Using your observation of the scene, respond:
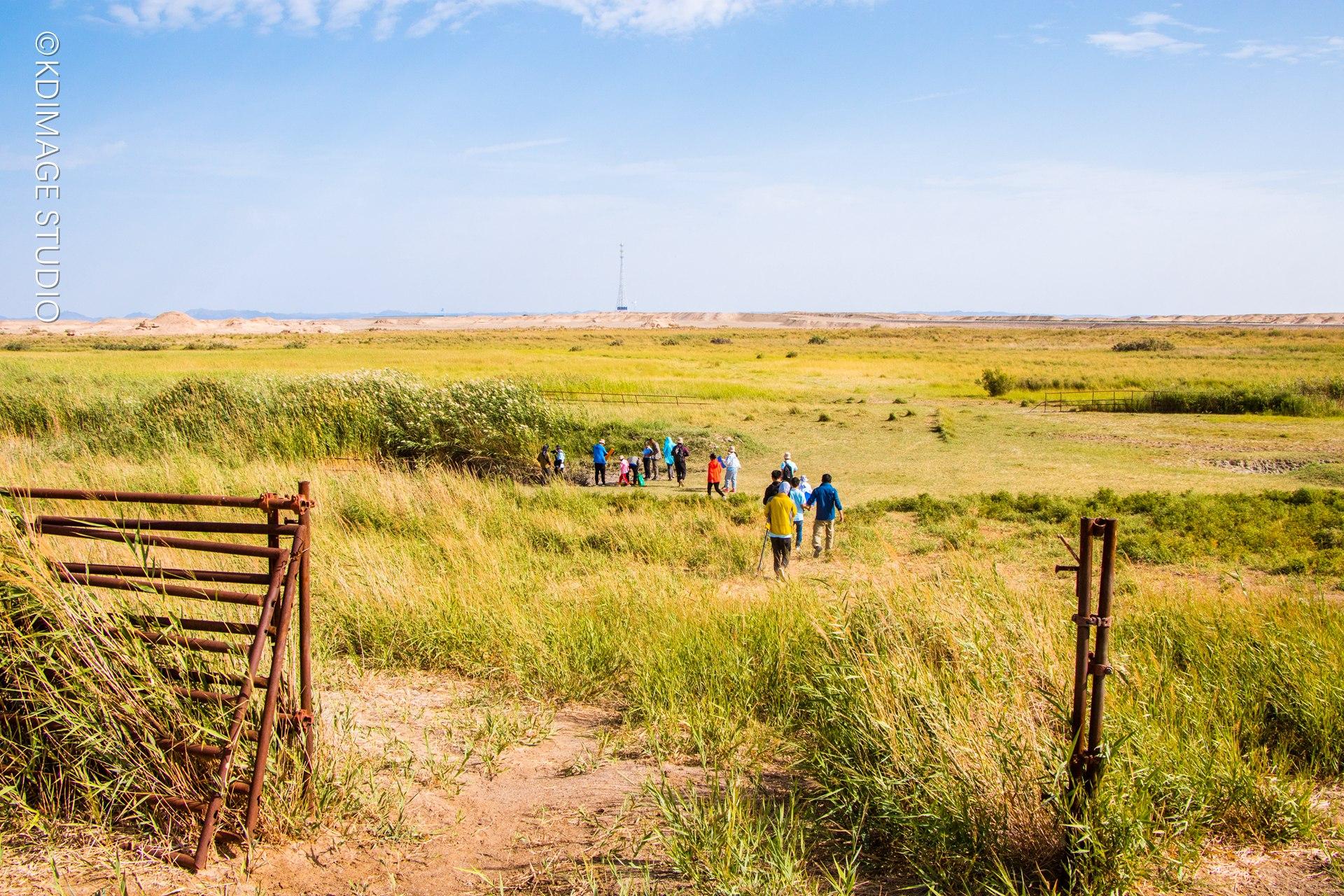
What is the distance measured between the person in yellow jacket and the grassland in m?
0.66

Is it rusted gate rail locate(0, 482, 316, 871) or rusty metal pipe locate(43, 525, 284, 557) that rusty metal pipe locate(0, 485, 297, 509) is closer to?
rusted gate rail locate(0, 482, 316, 871)

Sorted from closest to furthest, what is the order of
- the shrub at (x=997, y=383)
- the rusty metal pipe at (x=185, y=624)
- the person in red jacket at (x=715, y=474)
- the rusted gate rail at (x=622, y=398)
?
the rusty metal pipe at (x=185, y=624)
the person in red jacket at (x=715, y=474)
the rusted gate rail at (x=622, y=398)
the shrub at (x=997, y=383)

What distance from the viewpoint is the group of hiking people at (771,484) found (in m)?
12.0

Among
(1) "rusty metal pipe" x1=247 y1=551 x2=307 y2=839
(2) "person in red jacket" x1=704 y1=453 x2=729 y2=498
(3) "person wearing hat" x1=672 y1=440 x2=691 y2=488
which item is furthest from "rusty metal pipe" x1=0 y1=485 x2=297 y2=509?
(3) "person wearing hat" x1=672 y1=440 x2=691 y2=488

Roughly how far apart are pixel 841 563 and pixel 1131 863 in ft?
31.1

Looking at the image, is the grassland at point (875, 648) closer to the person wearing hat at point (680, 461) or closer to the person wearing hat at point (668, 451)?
the person wearing hat at point (680, 461)

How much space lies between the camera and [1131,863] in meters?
3.82

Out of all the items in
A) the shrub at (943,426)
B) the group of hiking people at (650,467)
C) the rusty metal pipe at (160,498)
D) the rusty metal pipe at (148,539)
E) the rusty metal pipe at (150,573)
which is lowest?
the group of hiking people at (650,467)

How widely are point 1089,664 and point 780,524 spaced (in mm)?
7999

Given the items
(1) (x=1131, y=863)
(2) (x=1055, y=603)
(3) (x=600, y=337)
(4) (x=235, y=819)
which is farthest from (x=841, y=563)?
(3) (x=600, y=337)

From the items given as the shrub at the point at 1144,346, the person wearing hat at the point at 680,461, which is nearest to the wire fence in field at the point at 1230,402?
the person wearing hat at the point at 680,461

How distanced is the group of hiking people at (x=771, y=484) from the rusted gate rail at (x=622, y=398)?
10455 millimetres

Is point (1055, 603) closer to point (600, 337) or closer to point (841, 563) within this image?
point (841, 563)

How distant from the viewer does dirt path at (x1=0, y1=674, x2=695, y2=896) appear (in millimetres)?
3855
